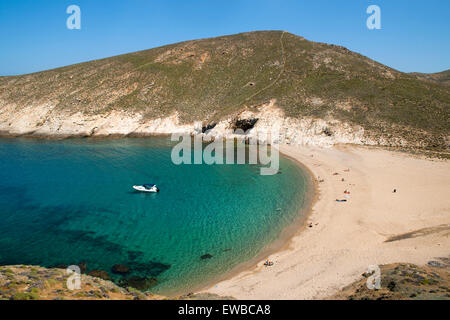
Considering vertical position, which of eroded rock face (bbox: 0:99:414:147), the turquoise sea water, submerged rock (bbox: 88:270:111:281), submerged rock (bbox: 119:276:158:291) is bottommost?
submerged rock (bbox: 119:276:158:291)

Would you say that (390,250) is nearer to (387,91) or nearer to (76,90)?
(387,91)

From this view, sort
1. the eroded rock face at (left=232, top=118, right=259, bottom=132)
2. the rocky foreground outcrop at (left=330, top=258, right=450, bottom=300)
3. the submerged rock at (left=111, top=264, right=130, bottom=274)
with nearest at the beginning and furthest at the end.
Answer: the rocky foreground outcrop at (left=330, top=258, right=450, bottom=300) → the submerged rock at (left=111, top=264, right=130, bottom=274) → the eroded rock face at (left=232, top=118, right=259, bottom=132)

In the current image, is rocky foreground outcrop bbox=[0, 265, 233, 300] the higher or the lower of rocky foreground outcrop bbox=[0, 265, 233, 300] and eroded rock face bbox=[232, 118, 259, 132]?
the lower

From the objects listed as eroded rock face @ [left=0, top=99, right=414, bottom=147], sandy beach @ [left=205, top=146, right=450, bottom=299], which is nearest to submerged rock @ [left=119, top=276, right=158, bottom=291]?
sandy beach @ [left=205, top=146, right=450, bottom=299]

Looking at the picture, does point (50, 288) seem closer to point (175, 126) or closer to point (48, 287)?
point (48, 287)

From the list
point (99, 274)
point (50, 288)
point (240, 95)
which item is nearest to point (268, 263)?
point (99, 274)

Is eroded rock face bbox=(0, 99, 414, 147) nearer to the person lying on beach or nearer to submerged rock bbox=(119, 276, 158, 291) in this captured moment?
the person lying on beach
